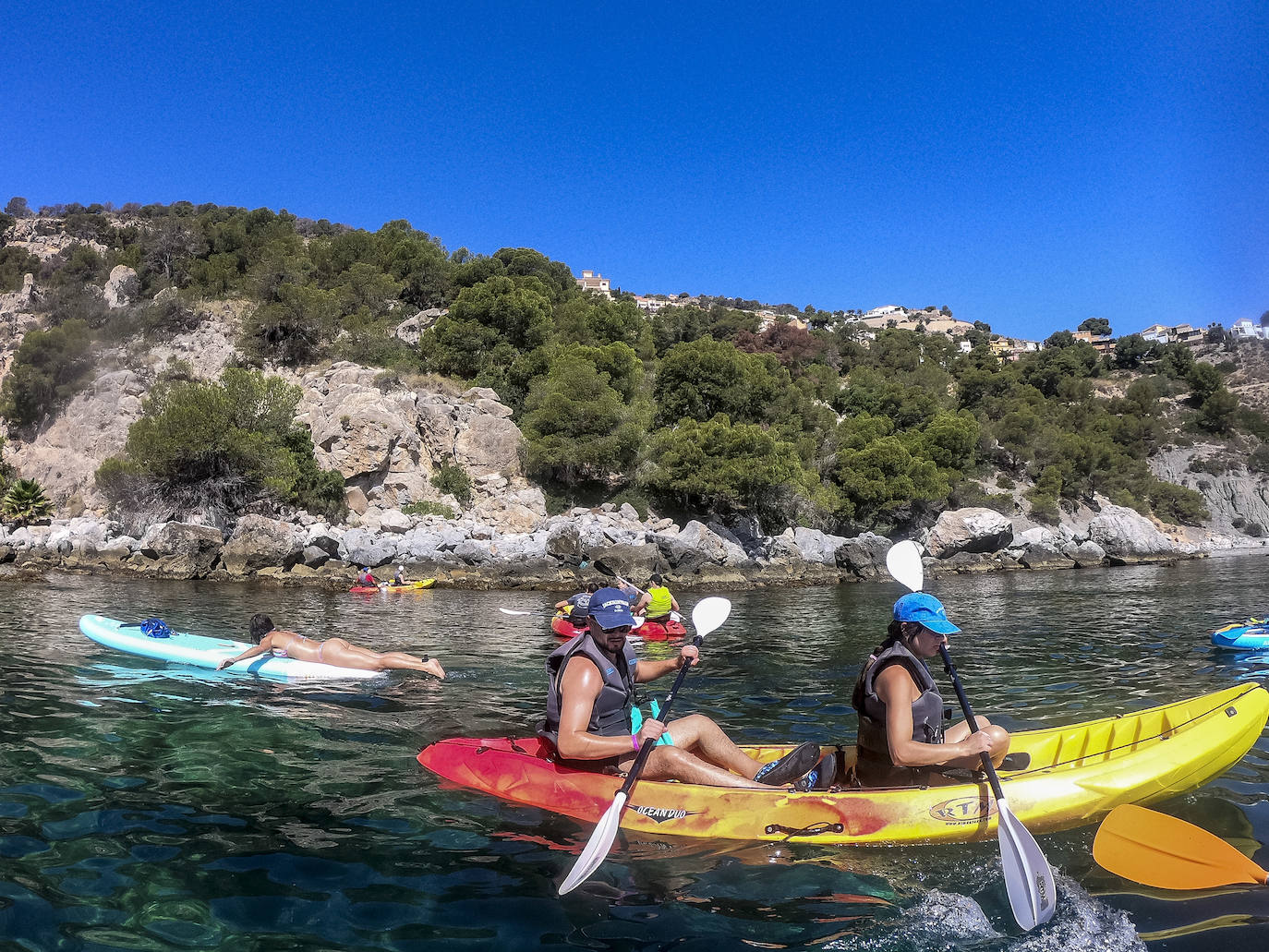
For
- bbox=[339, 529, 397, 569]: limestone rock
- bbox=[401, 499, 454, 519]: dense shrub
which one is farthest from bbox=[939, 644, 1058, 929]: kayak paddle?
bbox=[401, 499, 454, 519]: dense shrub

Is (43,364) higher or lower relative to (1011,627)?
higher

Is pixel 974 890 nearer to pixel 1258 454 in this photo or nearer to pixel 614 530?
pixel 614 530

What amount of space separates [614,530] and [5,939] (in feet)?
80.0

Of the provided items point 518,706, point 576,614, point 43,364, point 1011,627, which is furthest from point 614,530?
point 43,364

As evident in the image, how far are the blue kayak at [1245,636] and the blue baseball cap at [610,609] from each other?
33.3 feet

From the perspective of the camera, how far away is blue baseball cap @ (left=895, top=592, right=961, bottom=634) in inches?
178

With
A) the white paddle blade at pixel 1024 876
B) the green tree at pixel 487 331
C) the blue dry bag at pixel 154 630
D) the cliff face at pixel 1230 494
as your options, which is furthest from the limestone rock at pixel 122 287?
the cliff face at pixel 1230 494

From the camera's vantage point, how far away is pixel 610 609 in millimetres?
4953

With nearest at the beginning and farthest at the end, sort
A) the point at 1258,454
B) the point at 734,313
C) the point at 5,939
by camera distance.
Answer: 1. the point at 5,939
2. the point at 1258,454
3. the point at 734,313

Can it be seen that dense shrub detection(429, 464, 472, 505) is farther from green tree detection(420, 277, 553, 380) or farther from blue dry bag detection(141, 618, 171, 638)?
blue dry bag detection(141, 618, 171, 638)

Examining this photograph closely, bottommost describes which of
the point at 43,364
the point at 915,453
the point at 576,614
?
the point at 576,614

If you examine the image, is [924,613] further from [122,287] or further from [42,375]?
[122,287]

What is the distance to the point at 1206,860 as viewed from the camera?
13.5 feet

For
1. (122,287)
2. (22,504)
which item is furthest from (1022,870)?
(122,287)
